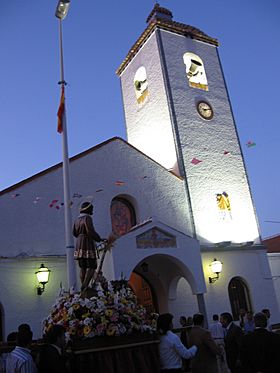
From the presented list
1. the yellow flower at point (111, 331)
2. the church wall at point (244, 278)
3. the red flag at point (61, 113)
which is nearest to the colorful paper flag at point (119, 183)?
the church wall at point (244, 278)

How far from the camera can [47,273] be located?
11812mm

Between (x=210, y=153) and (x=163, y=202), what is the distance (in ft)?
11.3

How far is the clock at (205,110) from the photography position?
707 inches

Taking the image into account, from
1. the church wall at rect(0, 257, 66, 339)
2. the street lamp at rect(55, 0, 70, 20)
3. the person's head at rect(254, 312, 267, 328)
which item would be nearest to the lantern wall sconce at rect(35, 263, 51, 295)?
the church wall at rect(0, 257, 66, 339)

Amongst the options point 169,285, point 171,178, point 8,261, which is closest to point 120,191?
point 171,178

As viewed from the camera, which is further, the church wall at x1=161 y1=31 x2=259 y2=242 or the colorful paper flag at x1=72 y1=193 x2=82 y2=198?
the church wall at x1=161 y1=31 x2=259 y2=242

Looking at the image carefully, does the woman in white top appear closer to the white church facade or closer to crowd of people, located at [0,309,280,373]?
crowd of people, located at [0,309,280,373]

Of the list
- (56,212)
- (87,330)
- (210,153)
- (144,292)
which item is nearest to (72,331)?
(87,330)

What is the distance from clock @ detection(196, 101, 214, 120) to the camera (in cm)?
1795

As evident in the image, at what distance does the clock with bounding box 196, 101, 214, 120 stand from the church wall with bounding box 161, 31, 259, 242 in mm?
202

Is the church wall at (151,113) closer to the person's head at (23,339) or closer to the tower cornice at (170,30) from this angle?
the tower cornice at (170,30)

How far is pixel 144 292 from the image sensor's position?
49.6 ft

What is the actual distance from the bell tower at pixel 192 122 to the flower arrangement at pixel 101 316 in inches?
374

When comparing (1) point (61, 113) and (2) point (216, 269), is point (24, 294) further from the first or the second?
(2) point (216, 269)
